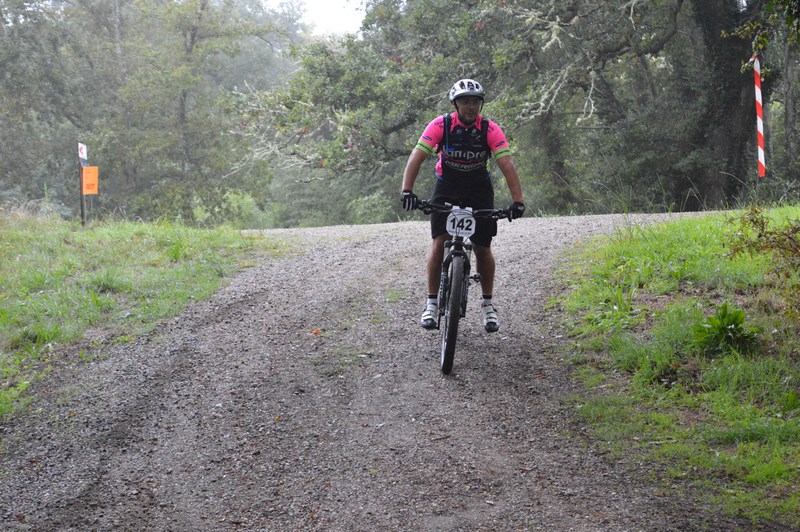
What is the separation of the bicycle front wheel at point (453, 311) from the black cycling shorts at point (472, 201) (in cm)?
39

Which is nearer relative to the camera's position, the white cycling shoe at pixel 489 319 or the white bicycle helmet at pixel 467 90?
the white bicycle helmet at pixel 467 90

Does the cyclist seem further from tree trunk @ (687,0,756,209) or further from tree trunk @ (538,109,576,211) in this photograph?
tree trunk @ (538,109,576,211)

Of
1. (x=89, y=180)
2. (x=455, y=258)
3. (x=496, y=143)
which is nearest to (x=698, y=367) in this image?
(x=455, y=258)

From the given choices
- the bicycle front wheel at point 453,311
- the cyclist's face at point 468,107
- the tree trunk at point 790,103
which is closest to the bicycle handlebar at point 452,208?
the bicycle front wheel at point 453,311

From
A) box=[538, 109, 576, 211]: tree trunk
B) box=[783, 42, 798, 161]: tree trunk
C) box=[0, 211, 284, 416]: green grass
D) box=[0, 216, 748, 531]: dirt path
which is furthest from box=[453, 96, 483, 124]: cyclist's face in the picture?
box=[538, 109, 576, 211]: tree trunk

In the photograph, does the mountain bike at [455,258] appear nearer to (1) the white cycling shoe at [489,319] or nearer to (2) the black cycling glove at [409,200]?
(2) the black cycling glove at [409,200]

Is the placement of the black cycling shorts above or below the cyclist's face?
below

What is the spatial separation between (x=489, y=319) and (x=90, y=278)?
17.4ft

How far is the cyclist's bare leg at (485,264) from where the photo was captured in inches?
247

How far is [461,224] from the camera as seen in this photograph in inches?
231

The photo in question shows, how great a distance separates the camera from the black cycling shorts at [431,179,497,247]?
618 centimetres

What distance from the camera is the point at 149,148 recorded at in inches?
1265

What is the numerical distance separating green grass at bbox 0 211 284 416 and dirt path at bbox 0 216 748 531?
0.49m

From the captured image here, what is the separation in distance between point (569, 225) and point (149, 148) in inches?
→ 958
